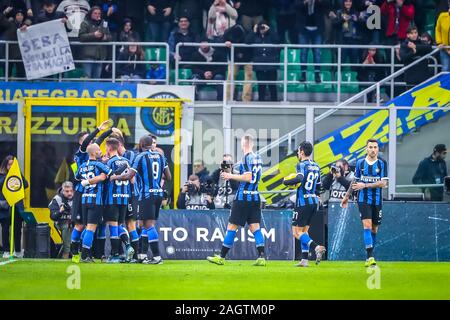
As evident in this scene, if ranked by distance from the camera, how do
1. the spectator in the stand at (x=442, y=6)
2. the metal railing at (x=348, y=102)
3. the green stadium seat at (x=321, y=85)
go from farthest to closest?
the green stadium seat at (x=321, y=85) < the spectator in the stand at (x=442, y=6) < the metal railing at (x=348, y=102)

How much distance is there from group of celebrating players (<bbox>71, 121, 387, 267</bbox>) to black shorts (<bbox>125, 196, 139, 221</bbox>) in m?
0.02

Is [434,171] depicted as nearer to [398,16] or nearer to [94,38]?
[398,16]

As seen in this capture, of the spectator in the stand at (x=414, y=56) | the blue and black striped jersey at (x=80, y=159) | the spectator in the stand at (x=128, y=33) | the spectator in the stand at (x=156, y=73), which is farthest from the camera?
the spectator in the stand at (x=128, y=33)

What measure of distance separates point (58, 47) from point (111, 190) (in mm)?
5572

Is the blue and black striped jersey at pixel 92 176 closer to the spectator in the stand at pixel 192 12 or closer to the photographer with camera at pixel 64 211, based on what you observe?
the photographer with camera at pixel 64 211

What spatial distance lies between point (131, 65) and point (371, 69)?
5.21 metres

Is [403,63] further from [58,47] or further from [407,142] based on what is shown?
[58,47]

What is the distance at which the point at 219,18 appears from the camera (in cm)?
2780

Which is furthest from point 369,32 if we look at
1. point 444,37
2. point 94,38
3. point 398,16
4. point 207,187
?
point 94,38

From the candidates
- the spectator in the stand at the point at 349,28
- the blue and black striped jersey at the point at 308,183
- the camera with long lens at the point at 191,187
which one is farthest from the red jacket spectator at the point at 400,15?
the blue and black striped jersey at the point at 308,183

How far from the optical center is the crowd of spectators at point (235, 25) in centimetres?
2708

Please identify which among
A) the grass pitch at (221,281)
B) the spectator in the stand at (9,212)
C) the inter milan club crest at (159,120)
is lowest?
the grass pitch at (221,281)

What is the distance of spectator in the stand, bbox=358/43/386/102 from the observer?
27.7 meters

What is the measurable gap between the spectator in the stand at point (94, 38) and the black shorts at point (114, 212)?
597 centimetres
